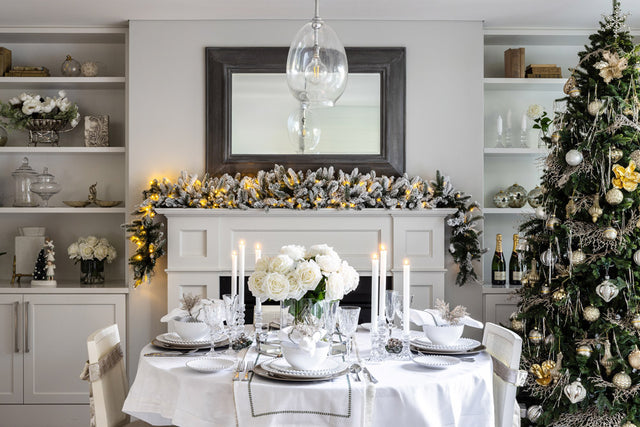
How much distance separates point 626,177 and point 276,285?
6.24ft

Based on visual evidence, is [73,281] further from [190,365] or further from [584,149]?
[584,149]

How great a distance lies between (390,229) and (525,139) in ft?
3.69

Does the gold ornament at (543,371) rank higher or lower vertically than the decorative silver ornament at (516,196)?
lower

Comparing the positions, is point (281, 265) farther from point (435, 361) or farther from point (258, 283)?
point (435, 361)

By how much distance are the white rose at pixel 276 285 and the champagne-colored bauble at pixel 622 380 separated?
5.97 feet

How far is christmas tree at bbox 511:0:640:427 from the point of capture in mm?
3115

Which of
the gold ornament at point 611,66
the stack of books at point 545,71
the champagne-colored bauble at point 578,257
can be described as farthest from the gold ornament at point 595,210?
the stack of books at point 545,71

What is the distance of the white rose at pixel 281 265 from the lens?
220cm

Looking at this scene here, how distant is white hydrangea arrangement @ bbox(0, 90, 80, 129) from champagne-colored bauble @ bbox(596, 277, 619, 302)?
10.7ft

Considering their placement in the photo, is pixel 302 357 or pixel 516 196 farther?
pixel 516 196

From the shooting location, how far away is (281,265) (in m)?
2.20

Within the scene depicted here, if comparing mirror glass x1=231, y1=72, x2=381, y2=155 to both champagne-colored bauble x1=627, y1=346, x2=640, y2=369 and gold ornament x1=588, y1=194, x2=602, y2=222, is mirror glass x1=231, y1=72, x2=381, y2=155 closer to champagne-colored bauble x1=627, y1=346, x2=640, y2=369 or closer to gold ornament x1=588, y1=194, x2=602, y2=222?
gold ornament x1=588, y1=194, x2=602, y2=222

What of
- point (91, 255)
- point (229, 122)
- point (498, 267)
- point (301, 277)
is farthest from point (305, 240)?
point (301, 277)

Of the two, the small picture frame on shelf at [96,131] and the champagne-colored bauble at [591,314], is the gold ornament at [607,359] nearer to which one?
the champagne-colored bauble at [591,314]
